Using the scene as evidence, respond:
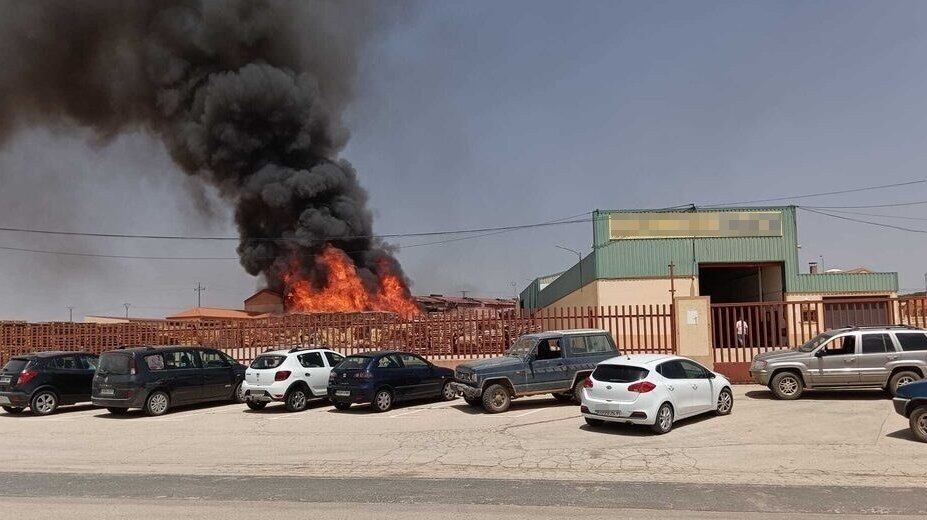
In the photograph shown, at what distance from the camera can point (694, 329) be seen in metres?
19.2

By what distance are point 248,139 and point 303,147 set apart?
10.8 ft

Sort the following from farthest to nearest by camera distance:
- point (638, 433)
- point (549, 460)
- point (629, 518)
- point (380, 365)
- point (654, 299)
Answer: point (654, 299)
point (380, 365)
point (638, 433)
point (549, 460)
point (629, 518)

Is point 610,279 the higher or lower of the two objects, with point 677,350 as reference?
higher

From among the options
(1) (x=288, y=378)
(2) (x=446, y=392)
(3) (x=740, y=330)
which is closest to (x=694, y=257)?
(3) (x=740, y=330)

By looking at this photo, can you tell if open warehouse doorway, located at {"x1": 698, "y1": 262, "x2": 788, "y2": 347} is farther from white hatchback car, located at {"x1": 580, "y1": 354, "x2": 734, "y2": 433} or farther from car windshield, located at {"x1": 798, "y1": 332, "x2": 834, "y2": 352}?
white hatchback car, located at {"x1": 580, "y1": 354, "x2": 734, "y2": 433}

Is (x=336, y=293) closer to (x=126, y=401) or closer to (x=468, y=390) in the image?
(x=126, y=401)

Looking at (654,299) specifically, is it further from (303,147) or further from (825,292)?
(303,147)

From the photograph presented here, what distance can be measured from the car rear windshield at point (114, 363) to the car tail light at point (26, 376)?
6.50ft

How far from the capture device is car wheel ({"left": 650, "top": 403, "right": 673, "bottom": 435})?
1213 cm

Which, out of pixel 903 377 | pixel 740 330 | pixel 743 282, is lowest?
pixel 903 377

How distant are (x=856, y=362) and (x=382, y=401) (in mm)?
10404

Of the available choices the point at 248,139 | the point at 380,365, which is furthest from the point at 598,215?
the point at 380,365

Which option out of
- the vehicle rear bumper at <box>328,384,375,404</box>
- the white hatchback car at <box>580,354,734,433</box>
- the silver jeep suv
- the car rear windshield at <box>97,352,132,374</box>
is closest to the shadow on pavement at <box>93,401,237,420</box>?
the car rear windshield at <box>97,352,132,374</box>

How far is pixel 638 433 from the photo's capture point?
12.4m
